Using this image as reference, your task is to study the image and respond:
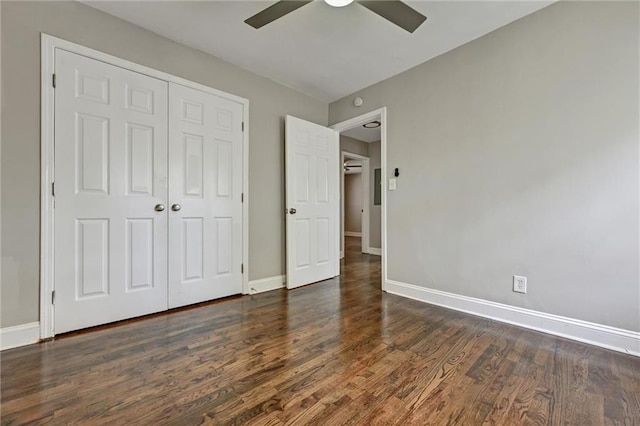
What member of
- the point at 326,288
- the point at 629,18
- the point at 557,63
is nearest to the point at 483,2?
the point at 557,63

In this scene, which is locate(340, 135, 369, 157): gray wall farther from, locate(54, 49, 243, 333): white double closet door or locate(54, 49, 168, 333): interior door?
locate(54, 49, 168, 333): interior door

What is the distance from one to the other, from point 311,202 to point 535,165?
225 centimetres

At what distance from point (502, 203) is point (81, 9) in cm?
362

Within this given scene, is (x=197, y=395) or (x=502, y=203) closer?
(x=197, y=395)

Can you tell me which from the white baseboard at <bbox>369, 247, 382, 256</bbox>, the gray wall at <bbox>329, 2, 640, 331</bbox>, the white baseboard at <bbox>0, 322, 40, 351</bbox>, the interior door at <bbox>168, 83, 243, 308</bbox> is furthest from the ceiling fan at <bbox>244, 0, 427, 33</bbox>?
the white baseboard at <bbox>369, 247, 382, 256</bbox>

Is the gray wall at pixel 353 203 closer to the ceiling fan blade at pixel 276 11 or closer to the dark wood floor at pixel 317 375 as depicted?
the dark wood floor at pixel 317 375

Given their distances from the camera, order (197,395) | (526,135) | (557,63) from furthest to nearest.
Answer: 1. (526,135)
2. (557,63)
3. (197,395)

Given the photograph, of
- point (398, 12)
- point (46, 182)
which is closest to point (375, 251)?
point (398, 12)

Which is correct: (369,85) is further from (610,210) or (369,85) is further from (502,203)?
(610,210)

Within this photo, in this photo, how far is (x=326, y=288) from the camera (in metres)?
3.24

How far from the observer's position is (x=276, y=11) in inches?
70.7

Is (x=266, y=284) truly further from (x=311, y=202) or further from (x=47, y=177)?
(x=47, y=177)

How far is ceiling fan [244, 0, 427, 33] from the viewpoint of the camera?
169 centimetres

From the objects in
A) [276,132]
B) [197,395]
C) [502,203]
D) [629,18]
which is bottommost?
[197,395]
